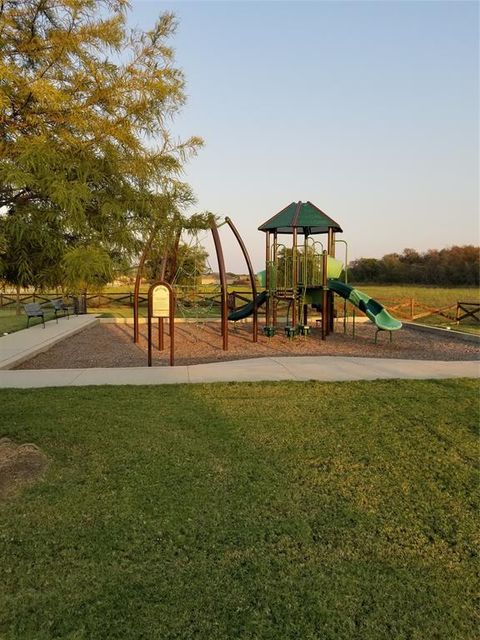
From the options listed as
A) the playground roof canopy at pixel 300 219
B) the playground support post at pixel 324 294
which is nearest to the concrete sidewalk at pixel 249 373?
the playground support post at pixel 324 294

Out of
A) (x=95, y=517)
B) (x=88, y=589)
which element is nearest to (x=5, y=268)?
(x=95, y=517)

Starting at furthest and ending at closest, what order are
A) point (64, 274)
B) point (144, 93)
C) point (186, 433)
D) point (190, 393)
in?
point (190, 393)
point (186, 433)
point (144, 93)
point (64, 274)

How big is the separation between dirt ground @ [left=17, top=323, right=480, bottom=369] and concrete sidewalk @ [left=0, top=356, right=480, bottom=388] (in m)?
1.39

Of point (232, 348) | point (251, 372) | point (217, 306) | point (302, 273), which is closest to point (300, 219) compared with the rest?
point (302, 273)

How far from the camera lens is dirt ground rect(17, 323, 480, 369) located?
10.7 m

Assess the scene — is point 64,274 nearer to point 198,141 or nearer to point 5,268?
point 5,268

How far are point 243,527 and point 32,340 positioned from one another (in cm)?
1104

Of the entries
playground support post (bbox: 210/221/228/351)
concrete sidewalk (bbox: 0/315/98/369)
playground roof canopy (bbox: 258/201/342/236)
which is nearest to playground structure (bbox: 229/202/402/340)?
playground roof canopy (bbox: 258/201/342/236)

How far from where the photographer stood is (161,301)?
1006 cm

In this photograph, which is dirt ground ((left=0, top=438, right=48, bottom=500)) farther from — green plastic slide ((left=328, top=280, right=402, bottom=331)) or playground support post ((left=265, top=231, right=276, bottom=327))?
playground support post ((left=265, top=231, right=276, bottom=327))

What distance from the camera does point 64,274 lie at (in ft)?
10.7

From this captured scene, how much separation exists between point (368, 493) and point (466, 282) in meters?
67.5

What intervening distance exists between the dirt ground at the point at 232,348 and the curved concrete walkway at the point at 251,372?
1263 millimetres

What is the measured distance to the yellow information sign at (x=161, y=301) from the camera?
32.9 feet
